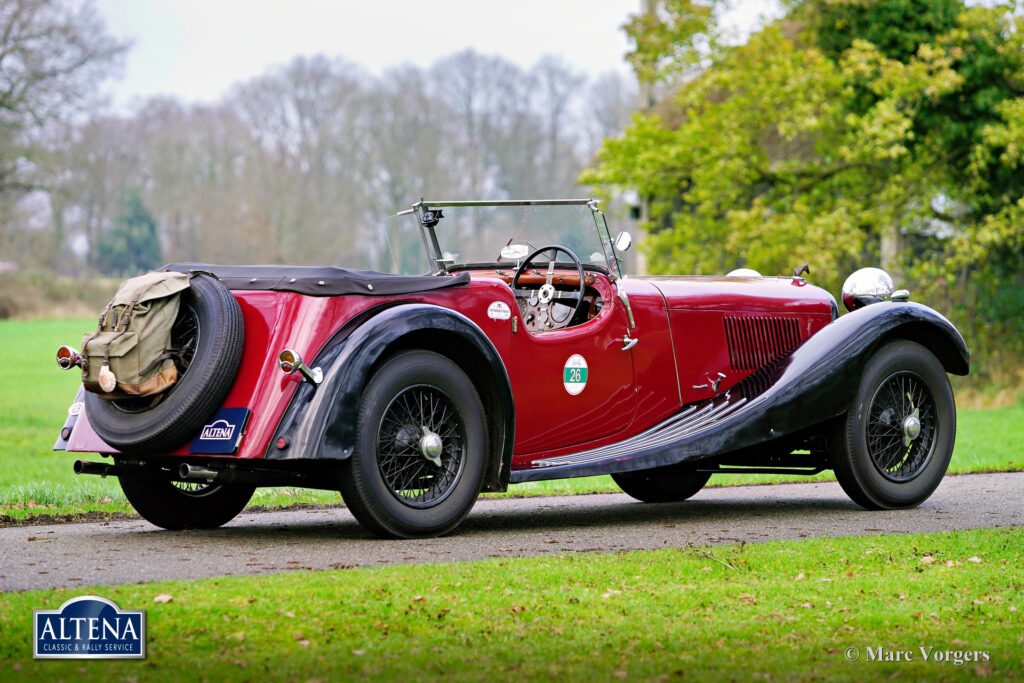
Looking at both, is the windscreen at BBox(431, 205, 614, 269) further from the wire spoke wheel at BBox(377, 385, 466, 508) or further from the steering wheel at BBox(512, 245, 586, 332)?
the wire spoke wheel at BBox(377, 385, 466, 508)

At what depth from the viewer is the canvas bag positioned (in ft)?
19.4

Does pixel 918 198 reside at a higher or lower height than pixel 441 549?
higher

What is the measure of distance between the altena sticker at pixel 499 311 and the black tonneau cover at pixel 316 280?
1.10ft

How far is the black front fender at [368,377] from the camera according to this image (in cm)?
585

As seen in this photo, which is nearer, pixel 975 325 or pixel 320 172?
pixel 975 325

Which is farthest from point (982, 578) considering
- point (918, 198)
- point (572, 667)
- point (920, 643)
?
point (918, 198)

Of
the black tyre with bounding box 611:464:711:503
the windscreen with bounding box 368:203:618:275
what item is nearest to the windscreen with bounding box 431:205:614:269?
the windscreen with bounding box 368:203:618:275

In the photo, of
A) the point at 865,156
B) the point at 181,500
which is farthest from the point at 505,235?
the point at 865,156

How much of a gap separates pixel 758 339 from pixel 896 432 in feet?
3.37

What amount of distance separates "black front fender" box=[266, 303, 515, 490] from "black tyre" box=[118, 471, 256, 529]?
46.4 inches

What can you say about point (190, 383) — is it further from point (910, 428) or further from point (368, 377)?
point (910, 428)

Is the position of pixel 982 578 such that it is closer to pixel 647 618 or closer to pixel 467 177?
pixel 647 618

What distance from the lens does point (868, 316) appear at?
798 centimetres

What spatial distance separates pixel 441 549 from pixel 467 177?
4247 cm
